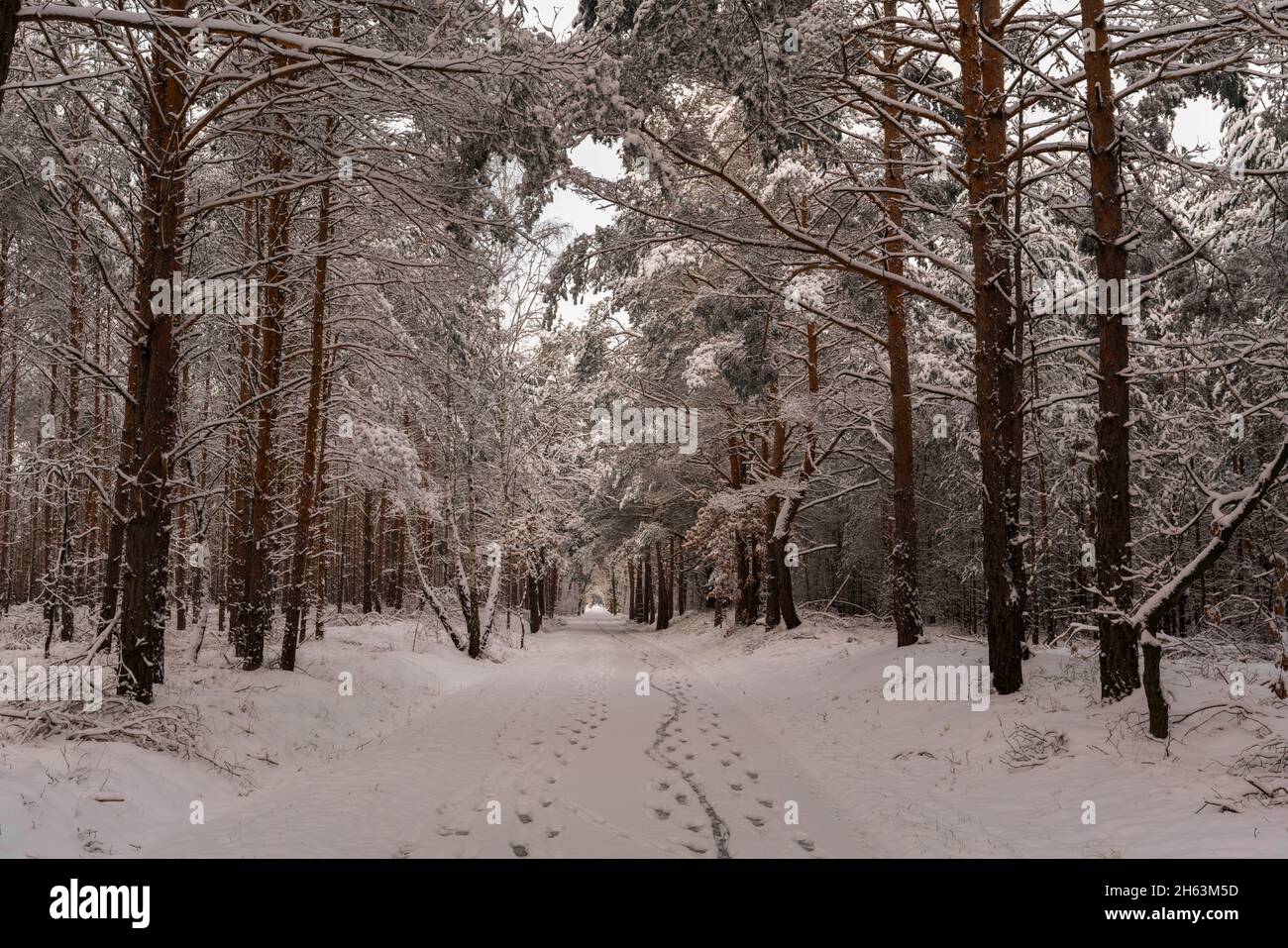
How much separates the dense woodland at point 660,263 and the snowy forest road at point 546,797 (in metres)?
2.62

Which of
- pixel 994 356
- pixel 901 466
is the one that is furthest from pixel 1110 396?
pixel 901 466

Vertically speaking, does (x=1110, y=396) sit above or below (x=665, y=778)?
above

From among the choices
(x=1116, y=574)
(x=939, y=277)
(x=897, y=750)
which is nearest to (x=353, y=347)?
(x=897, y=750)

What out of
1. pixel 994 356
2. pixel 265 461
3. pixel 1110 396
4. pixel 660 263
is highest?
pixel 660 263

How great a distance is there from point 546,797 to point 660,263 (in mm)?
13934

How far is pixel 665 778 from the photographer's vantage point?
249 inches

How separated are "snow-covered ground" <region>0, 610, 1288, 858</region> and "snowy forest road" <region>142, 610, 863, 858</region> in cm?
3

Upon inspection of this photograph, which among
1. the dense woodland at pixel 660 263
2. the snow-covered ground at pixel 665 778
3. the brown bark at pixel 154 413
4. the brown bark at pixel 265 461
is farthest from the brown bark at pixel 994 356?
the brown bark at pixel 265 461

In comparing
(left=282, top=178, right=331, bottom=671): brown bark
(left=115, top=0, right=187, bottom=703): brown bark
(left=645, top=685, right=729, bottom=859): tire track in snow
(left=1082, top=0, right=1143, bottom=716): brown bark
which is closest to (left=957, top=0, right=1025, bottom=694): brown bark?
(left=1082, top=0, right=1143, bottom=716): brown bark

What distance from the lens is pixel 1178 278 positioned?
40.3 ft

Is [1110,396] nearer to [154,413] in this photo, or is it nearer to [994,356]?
[994,356]

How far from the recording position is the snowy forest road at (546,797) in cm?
459

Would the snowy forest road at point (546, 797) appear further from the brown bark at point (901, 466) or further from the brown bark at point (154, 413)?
the brown bark at point (901, 466)
